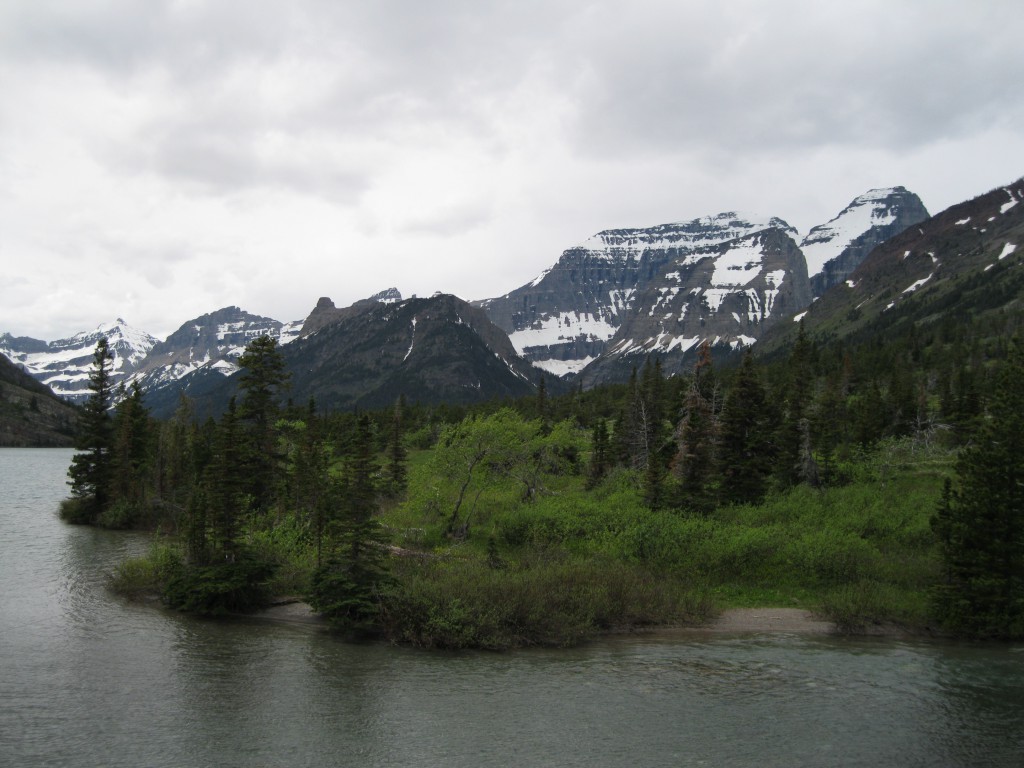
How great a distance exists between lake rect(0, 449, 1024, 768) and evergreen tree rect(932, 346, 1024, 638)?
1181 millimetres

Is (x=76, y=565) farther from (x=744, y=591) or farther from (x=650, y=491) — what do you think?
(x=744, y=591)

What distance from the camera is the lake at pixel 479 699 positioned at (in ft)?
56.5

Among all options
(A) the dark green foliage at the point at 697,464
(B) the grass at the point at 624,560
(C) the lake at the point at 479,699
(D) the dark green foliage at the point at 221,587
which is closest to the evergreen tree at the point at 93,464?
(B) the grass at the point at 624,560

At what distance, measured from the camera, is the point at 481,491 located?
1639 inches

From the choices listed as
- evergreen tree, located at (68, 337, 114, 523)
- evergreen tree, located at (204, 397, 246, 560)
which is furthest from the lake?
evergreen tree, located at (68, 337, 114, 523)

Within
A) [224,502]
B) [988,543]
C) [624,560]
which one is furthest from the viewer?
[624,560]

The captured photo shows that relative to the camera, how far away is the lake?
17.2 metres

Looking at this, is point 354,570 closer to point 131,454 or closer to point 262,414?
point 262,414

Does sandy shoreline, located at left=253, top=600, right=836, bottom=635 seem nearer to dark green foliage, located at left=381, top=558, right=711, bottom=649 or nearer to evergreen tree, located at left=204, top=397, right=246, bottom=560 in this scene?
dark green foliage, located at left=381, top=558, right=711, bottom=649

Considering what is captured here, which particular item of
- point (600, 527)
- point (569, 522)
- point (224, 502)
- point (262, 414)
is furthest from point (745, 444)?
point (262, 414)

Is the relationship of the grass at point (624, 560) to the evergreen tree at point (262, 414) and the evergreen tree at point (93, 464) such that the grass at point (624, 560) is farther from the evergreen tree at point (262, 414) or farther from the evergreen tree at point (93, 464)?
the evergreen tree at point (93, 464)

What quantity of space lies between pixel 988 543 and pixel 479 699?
20156 mm

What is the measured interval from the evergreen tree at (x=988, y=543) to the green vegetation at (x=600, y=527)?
76 millimetres

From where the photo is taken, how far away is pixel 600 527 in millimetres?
38000
